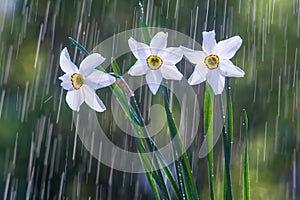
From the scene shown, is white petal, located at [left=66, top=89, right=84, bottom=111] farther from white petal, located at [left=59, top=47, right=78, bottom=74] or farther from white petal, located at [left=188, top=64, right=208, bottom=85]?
white petal, located at [left=188, top=64, right=208, bottom=85]

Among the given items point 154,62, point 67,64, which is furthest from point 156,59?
point 67,64

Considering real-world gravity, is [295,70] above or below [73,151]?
above

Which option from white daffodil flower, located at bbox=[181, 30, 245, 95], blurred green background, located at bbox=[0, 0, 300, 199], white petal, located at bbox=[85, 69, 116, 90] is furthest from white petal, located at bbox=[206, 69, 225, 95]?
blurred green background, located at bbox=[0, 0, 300, 199]

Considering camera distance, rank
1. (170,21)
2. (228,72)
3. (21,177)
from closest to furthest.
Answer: (228,72)
(170,21)
(21,177)

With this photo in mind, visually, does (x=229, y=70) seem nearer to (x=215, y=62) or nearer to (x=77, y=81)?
(x=215, y=62)

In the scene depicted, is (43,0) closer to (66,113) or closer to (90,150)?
(66,113)

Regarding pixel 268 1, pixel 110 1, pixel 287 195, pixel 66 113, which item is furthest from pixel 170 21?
pixel 287 195
